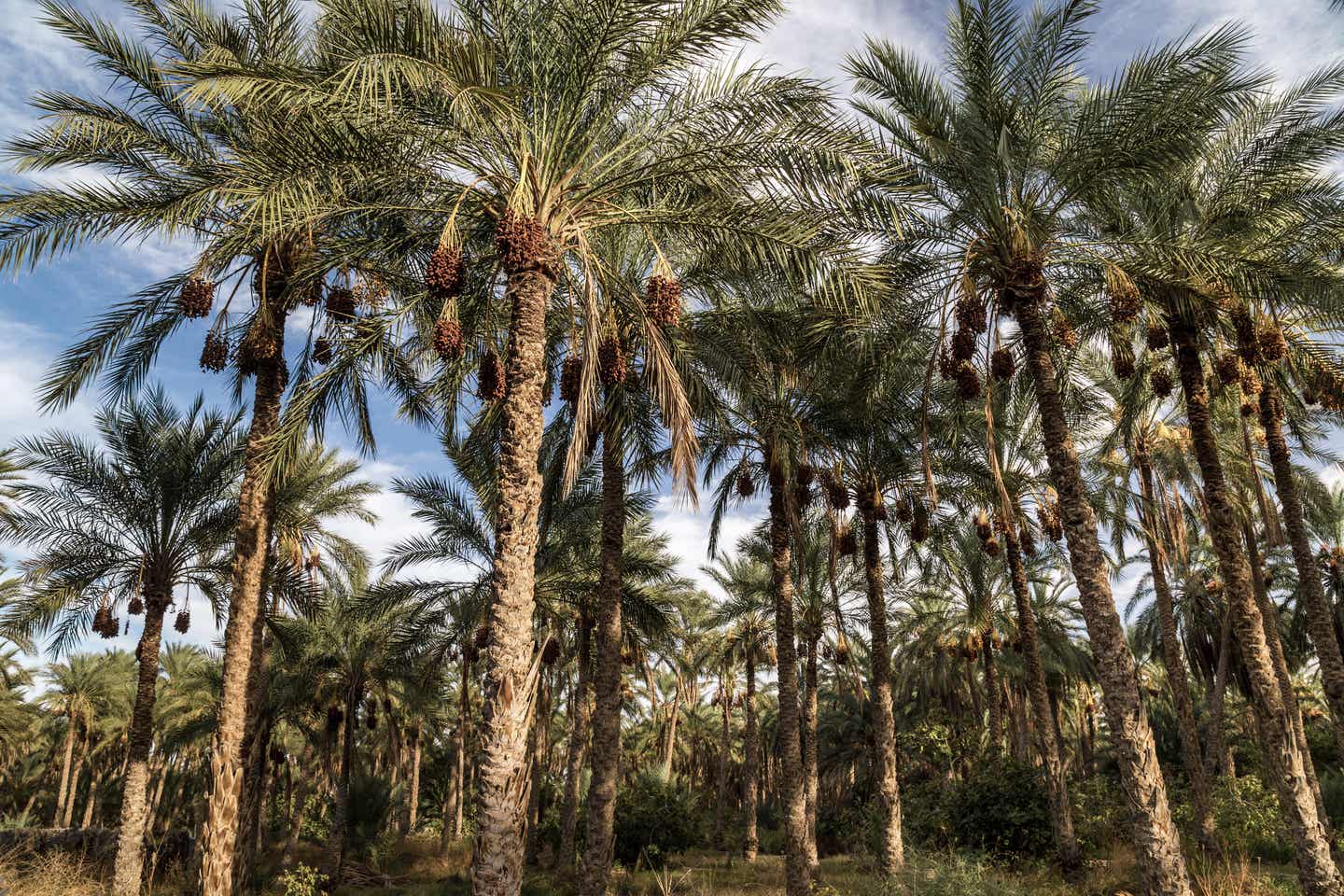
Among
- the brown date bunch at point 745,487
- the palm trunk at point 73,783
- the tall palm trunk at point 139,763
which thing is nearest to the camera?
the tall palm trunk at point 139,763

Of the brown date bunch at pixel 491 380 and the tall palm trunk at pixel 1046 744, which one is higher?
the brown date bunch at pixel 491 380

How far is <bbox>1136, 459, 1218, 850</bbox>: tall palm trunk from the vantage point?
17297 mm

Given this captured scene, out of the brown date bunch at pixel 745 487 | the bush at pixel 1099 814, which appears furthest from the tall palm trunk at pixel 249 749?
the bush at pixel 1099 814

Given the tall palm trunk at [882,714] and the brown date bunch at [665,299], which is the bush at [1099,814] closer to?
the tall palm trunk at [882,714]

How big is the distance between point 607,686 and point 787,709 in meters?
4.19

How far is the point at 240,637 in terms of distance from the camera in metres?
10.7

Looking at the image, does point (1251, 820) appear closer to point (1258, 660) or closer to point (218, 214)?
point (1258, 660)

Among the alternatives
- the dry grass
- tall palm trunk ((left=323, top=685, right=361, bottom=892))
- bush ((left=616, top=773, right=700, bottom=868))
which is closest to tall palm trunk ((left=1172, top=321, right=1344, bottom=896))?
bush ((left=616, top=773, right=700, bottom=868))

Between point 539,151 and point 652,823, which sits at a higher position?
point 539,151

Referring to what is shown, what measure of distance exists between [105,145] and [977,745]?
107ft

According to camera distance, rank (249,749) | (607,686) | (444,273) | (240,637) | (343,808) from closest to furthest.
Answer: (444,273), (240,637), (249,749), (607,686), (343,808)

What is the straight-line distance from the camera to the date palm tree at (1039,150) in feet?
33.2

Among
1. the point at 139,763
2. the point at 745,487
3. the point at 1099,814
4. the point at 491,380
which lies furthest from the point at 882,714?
the point at 139,763

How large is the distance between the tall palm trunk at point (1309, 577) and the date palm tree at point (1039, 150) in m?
4.80
